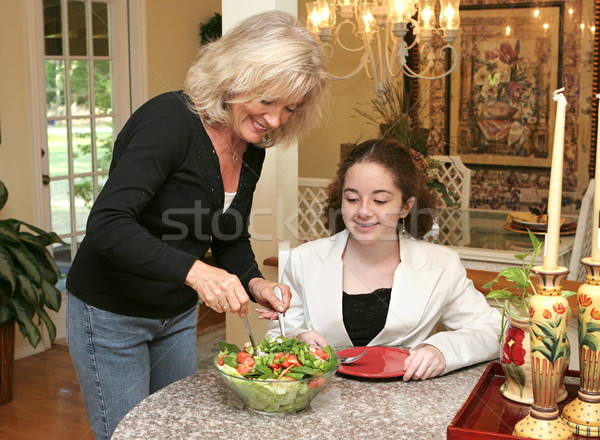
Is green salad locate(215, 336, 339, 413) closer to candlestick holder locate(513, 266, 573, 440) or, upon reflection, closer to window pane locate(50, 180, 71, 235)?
candlestick holder locate(513, 266, 573, 440)

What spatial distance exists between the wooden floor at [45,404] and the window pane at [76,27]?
1849mm

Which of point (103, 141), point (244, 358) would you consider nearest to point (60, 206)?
point (103, 141)

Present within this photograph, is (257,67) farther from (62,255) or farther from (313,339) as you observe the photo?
(62,255)

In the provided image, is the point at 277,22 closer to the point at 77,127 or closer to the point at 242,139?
the point at 242,139

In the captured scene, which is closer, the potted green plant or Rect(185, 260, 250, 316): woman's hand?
Rect(185, 260, 250, 316): woman's hand

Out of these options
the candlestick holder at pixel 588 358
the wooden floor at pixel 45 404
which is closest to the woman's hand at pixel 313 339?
the candlestick holder at pixel 588 358

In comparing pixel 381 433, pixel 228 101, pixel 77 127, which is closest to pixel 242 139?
pixel 228 101

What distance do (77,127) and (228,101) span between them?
3.34 metres

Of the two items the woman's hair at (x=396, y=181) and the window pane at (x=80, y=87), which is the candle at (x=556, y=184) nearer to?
the woman's hair at (x=396, y=181)

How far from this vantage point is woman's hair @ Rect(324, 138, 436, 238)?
1896 millimetres

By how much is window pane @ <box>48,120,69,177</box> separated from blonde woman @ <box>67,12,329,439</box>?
2.99 m

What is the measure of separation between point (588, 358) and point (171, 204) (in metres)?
0.83

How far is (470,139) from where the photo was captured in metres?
5.44

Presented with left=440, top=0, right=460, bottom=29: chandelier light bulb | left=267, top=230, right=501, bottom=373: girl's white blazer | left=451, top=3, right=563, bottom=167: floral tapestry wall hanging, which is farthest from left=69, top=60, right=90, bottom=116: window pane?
left=267, top=230, right=501, bottom=373: girl's white blazer
